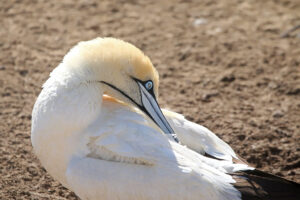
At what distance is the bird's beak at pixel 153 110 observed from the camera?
4.64m

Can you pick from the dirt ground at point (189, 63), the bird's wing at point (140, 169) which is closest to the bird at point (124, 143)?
the bird's wing at point (140, 169)

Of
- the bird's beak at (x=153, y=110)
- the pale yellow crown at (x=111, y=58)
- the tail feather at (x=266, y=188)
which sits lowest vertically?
the tail feather at (x=266, y=188)

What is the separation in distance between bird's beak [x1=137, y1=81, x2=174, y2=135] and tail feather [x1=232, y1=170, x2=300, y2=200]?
2.43 ft

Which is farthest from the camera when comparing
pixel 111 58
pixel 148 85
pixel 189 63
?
pixel 189 63

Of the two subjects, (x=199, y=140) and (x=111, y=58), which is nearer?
(x=111, y=58)

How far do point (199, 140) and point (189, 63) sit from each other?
112 inches

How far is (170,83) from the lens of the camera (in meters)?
7.13

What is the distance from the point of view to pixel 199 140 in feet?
15.9

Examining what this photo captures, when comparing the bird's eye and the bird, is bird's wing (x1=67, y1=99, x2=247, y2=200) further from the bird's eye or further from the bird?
the bird's eye

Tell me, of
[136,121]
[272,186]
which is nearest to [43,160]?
[136,121]

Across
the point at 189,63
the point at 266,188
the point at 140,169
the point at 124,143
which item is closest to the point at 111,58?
the point at 124,143

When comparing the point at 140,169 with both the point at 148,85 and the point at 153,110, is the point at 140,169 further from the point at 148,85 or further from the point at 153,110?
the point at 148,85

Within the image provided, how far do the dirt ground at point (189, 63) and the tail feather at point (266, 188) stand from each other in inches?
56.0

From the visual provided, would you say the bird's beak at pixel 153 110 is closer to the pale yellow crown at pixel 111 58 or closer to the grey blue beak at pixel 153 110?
the grey blue beak at pixel 153 110
